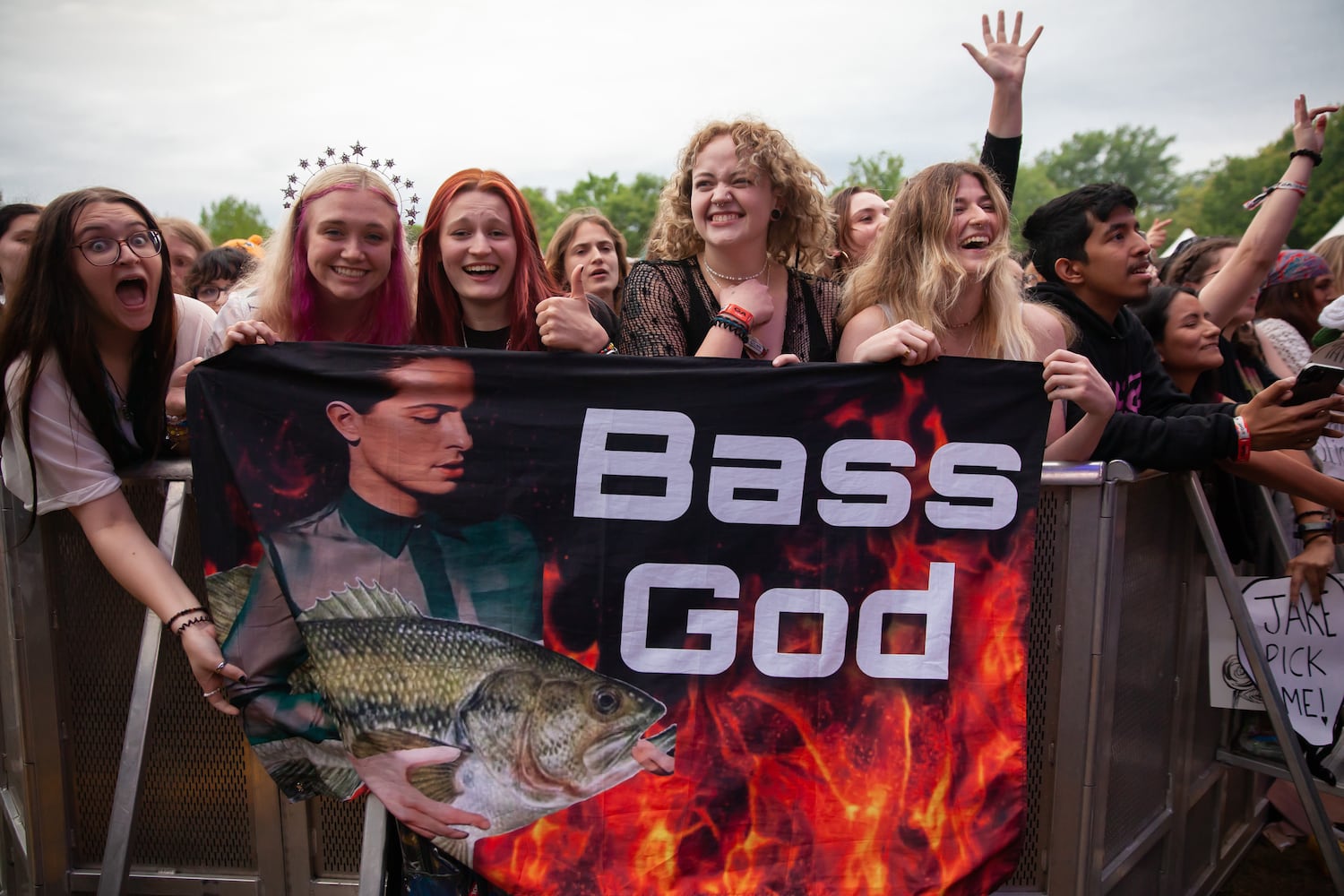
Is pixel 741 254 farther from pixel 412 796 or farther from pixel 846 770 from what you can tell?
pixel 412 796

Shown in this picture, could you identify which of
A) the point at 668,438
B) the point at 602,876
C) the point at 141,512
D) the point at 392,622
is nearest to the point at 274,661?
the point at 392,622

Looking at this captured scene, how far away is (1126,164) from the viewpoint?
9106cm

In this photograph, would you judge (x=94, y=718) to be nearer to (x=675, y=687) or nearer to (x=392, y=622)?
(x=392, y=622)

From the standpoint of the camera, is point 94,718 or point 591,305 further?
point 591,305

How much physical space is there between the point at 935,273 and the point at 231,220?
63367 millimetres

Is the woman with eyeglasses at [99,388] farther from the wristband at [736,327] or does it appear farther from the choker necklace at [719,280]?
the choker necklace at [719,280]

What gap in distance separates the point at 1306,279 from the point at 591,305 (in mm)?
3974

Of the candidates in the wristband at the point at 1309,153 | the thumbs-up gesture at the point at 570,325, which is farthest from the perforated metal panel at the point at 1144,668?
the wristband at the point at 1309,153

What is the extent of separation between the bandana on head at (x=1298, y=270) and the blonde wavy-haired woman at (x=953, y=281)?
8.50ft

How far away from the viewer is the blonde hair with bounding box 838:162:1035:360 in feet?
9.59

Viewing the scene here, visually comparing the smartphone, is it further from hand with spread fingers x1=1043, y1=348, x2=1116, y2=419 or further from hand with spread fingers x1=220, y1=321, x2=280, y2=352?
hand with spread fingers x1=220, y1=321, x2=280, y2=352

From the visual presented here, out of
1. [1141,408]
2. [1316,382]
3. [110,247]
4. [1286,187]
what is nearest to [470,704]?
[110,247]

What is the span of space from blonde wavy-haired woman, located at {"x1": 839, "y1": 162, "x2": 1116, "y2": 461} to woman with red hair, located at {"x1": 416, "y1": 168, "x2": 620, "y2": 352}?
883 mm

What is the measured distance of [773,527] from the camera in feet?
8.21
